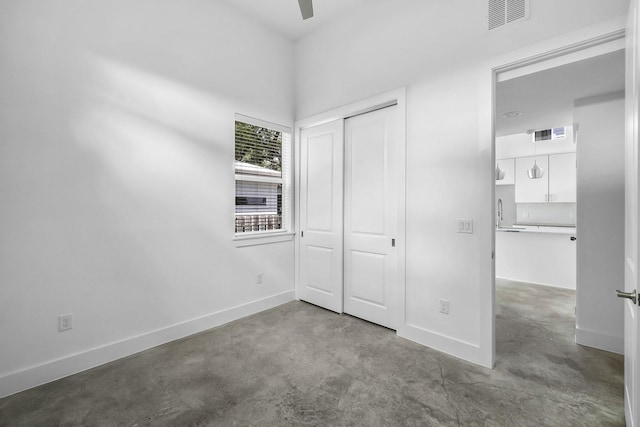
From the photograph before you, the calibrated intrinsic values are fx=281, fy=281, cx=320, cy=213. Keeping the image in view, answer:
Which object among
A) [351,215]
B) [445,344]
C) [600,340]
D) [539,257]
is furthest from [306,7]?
[539,257]

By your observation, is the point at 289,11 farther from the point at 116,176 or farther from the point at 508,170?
the point at 508,170

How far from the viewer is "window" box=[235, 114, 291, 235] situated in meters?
3.31

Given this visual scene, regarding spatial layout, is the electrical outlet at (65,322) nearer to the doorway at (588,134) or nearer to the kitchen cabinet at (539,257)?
the doorway at (588,134)

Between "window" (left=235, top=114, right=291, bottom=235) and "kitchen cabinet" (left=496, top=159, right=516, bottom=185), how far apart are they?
510 centimetres

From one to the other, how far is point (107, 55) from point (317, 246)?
2.78 m

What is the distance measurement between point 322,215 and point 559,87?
262 centimetres

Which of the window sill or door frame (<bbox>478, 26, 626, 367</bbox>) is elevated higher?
door frame (<bbox>478, 26, 626, 367</bbox>)

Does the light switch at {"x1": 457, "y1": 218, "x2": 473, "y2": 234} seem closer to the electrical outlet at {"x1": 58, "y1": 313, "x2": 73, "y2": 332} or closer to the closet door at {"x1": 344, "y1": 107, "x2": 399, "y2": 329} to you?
the closet door at {"x1": 344, "y1": 107, "x2": 399, "y2": 329}

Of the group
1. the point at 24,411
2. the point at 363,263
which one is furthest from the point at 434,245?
the point at 24,411

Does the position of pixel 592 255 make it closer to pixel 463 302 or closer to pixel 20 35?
pixel 463 302

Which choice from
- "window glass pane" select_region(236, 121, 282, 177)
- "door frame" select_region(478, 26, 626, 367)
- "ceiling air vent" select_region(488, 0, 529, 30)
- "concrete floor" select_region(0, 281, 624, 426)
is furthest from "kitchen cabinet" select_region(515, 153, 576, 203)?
"window glass pane" select_region(236, 121, 282, 177)

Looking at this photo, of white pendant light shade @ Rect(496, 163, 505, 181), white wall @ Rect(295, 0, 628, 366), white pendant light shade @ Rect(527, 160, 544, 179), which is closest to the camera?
white wall @ Rect(295, 0, 628, 366)

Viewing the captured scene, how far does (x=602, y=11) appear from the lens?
A: 5.84 ft

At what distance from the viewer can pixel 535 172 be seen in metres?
5.82
